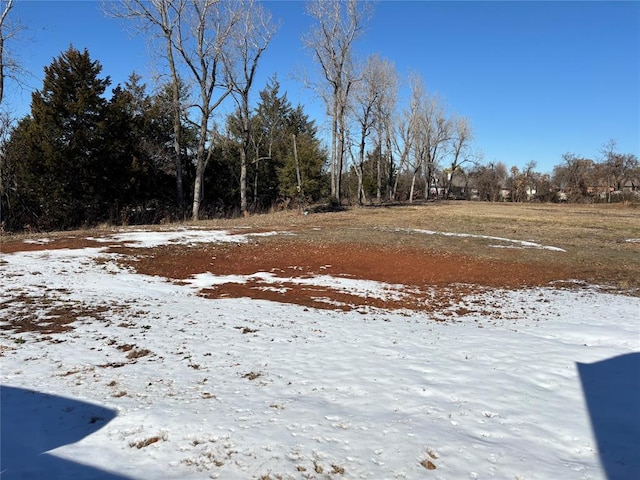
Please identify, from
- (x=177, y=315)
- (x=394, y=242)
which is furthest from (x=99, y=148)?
(x=177, y=315)

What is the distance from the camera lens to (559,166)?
2736 inches

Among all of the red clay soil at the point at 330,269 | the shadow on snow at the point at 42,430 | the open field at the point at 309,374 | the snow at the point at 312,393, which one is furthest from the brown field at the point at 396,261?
the shadow on snow at the point at 42,430

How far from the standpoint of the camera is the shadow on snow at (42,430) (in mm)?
2543

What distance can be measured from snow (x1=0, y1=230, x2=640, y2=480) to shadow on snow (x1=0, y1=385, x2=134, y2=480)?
14mm

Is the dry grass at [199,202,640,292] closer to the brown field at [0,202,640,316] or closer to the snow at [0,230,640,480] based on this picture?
the brown field at [0,202,640,316]

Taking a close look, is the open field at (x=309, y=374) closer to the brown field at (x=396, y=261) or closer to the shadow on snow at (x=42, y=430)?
the shadow on snow at (x=42, y=430)

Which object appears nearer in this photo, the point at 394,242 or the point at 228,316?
the point at 228,316

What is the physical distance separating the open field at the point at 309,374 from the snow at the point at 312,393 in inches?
0.8

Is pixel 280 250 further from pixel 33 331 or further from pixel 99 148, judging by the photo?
pixel 99 148

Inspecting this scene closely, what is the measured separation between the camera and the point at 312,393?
155 inches

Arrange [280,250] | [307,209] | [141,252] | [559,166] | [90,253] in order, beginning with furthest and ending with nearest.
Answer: [559,166] → [307,209] → [280,250] → [141,252] → [90,253]

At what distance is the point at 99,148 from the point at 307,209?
44.8 feet

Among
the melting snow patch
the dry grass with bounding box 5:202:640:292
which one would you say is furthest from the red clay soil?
the melting snow patch

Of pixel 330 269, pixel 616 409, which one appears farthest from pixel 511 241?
pixel 616 409
